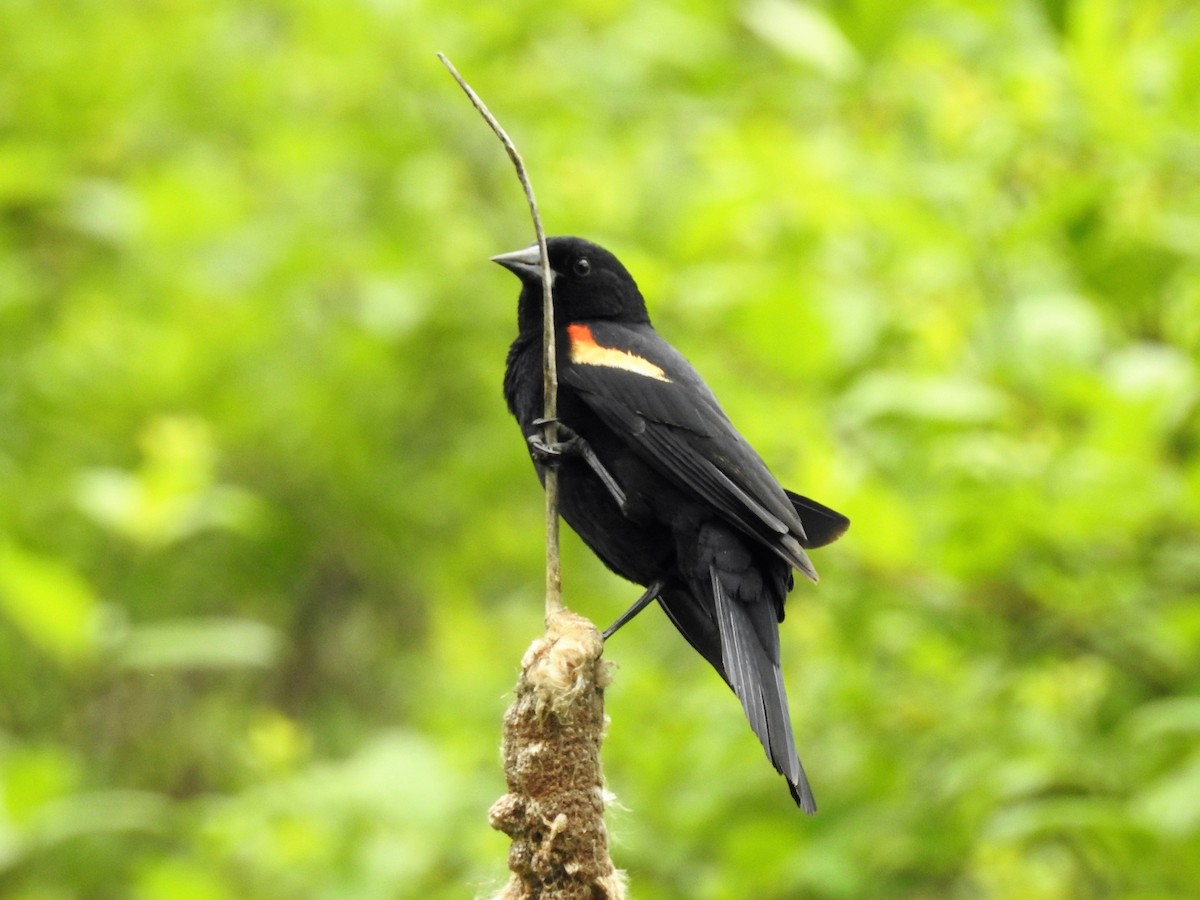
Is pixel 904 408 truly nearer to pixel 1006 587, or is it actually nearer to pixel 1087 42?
pixel 1006 587

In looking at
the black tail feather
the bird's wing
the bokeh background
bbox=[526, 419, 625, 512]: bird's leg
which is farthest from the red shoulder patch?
the bokeh background

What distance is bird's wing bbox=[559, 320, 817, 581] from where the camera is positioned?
2.32 meters

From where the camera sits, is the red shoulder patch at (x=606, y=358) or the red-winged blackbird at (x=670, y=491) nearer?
the red-winged blackbird at (x=670, y=491)

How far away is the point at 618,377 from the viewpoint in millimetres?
2576

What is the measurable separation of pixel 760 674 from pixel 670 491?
473 millimetres

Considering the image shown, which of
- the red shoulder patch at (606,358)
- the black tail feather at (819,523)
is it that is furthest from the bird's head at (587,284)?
the black tail feather at (819,523)

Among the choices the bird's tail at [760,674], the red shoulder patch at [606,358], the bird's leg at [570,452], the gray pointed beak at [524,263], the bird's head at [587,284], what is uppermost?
the bird's head at [587,284]

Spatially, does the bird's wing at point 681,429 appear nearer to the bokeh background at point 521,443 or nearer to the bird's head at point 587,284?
the bird's head at point 587,284

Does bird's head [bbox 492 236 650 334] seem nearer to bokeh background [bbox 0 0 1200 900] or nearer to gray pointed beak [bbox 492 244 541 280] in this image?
gray pointed beak [bbox 492 244 541 280]

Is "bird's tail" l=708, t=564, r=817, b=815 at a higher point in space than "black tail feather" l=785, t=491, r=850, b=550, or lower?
lower

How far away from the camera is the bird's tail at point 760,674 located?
1893mm

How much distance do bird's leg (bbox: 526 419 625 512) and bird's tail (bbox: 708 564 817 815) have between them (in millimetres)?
231

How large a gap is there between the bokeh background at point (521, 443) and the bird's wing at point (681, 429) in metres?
0.66

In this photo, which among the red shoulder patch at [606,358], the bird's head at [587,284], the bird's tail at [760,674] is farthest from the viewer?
the bird's head at [587,284]
